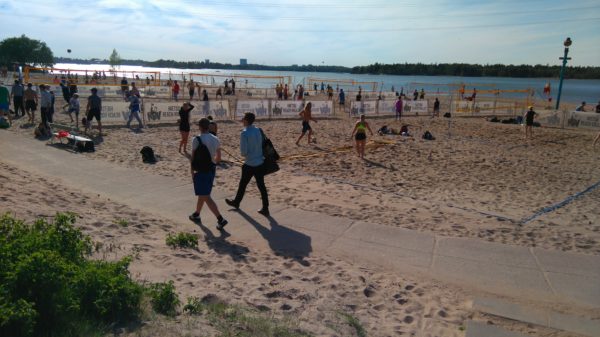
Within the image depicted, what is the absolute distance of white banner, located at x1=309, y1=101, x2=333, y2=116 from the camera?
26.3 meters

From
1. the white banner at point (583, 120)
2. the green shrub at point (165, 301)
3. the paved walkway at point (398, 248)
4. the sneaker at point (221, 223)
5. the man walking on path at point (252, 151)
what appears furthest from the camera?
the white banner at point (583, 120)

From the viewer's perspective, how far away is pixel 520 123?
2533 cm

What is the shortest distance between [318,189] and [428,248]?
3.51 meters

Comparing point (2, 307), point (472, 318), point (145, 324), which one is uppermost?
point (2, 307)

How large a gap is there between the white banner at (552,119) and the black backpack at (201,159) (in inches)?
935

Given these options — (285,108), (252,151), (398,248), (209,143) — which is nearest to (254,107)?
(285,108)

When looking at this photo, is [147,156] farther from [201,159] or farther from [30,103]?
[30,103]

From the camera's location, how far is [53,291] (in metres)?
3.23

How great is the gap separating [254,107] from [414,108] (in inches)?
470

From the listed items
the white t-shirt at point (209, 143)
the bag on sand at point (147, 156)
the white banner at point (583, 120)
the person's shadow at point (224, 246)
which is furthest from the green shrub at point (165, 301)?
the white banner at point (583, 120)

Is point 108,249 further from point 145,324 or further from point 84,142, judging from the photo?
point 84,142

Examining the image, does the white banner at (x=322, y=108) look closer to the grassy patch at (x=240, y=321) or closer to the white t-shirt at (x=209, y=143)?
the white t-shirt at (x=209, y=143)

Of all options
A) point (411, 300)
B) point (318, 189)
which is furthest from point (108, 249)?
point (318, 189)

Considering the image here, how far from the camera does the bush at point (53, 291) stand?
2885mm
